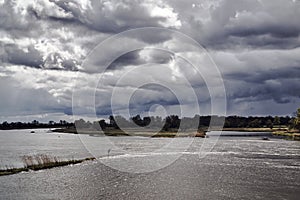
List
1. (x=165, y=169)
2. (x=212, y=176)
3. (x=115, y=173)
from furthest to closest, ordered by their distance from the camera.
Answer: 1. (x=165, y=169)
2. (x=115, y=173)
3. (x=212, y=176)

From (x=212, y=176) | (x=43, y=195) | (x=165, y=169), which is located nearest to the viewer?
(x=43, y=195)

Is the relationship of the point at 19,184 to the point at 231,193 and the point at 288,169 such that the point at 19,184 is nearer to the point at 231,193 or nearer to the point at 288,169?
the point at 231,193

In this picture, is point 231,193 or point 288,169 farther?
point 288,169

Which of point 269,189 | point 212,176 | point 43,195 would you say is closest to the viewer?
point 43,195

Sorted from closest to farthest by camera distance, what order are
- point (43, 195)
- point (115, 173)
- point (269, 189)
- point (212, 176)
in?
point (43, 195) < point (269, 189) < point (212, 176) < point (115, 173)

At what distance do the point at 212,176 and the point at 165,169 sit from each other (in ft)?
31.8

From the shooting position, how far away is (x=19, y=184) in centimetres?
4262

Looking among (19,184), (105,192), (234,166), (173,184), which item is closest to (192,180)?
(173,184)

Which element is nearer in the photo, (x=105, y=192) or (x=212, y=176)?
(x=105, y=192)

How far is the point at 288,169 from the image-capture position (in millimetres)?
55250

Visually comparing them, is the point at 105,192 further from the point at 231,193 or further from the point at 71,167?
the point at 71,167

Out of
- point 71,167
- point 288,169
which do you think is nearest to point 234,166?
point 288,169

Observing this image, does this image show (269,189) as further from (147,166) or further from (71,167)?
(71,167)

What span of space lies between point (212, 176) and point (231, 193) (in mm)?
11045
